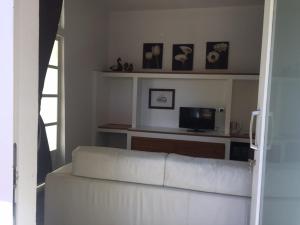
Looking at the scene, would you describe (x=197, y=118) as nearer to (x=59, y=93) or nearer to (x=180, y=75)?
(x=180, y=75)

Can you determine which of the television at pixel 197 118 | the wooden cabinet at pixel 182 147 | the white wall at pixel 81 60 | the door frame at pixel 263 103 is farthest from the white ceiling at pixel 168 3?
the door frame at pixel 263 103

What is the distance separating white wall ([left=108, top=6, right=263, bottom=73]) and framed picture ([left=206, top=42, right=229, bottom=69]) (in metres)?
0.07

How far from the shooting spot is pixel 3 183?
0.76 m

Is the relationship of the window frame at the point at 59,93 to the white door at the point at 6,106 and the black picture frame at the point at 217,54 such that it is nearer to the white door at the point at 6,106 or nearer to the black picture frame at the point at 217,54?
the black picture frame at the point at 217,54

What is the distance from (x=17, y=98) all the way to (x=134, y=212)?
1520 millimetres

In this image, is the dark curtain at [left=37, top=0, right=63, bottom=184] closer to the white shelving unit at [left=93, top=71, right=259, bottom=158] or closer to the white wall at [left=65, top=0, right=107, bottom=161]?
the white wall at [left=65, top=0, right=107, bottom=161]

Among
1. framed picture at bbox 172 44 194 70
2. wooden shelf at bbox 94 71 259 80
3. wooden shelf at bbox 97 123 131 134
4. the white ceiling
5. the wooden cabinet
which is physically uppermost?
the white ceiling

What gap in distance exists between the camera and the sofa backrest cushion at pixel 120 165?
6.72 feet

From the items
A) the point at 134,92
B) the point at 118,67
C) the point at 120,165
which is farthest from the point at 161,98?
the point at 120,165

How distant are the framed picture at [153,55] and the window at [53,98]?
1.76m

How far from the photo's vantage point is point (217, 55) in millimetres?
4844


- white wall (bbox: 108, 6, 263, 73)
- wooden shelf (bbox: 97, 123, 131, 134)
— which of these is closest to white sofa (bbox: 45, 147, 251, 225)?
wooden shelf (bbox: 97, 123, 131, 134)

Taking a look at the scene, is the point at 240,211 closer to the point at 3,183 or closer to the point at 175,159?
the point at 175,159

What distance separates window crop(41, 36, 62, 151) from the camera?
12.1 ft
